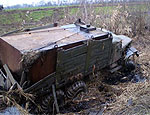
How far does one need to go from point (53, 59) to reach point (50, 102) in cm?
109

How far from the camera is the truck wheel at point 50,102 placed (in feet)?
13.0

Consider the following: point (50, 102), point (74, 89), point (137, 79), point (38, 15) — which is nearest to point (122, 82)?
point (137, 79)

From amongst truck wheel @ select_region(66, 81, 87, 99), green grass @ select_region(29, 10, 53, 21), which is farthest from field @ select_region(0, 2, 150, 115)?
green grass @ select_region(29, 10, 53, 21)

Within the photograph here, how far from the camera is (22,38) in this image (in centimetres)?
415

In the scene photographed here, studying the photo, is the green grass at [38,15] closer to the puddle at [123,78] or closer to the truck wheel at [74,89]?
the puddle at [123,78]

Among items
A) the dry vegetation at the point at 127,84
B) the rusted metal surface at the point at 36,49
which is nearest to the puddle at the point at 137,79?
the dry vegetation at the point at 127,84

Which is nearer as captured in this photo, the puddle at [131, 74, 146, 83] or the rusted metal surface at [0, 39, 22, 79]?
the rusted metal surface at [0, 39, 22, 79]

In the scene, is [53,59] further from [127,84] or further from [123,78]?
[123,78]

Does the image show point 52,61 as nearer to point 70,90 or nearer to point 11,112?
point 70,90

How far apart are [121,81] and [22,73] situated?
355cm

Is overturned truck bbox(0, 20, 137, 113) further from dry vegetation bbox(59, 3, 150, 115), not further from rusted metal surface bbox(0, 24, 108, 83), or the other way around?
dry vegetation bbox(59, 3, 150, 115)

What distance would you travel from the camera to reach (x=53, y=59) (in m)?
3.70

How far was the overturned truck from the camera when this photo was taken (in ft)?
11.6

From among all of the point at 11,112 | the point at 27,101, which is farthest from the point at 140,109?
the point at 11,112
